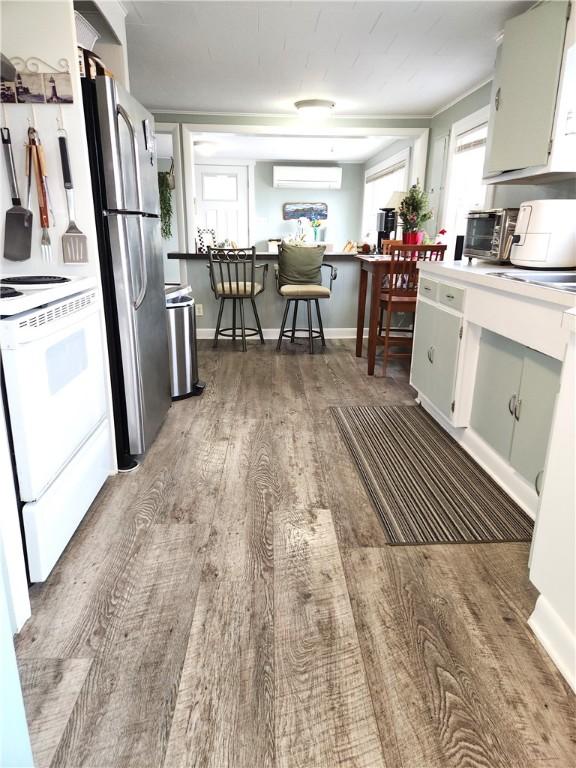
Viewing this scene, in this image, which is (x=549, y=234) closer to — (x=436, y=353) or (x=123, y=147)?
(x=436, y=353)

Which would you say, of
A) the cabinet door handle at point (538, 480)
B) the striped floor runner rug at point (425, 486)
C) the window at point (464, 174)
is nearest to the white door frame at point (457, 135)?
the window at point (464, 174)

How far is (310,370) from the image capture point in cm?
409

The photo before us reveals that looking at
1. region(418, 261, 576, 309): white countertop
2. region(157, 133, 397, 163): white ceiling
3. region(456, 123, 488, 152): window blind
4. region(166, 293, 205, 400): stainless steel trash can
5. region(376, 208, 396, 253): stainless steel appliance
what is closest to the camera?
region(418, 261, 576, 309): white countertop

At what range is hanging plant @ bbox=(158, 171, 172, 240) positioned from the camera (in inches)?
301

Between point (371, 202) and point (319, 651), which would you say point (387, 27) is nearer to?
point (319, 651)

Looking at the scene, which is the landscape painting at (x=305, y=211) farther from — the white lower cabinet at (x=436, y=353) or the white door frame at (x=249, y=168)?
the white lower cabinet at (x=436, y=353)

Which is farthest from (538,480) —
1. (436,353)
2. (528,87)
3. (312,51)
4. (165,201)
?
(165,201)

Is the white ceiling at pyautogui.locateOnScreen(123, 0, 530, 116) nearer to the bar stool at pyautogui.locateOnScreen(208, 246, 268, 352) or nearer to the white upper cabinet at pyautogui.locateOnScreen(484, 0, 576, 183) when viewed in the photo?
the white upper cabinet at pyautogui.locateOnScreen(484, 0, 576, 183)

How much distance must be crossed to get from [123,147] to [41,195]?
423mm

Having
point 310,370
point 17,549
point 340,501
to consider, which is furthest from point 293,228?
point 17,549

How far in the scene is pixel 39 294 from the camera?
59.4 inches

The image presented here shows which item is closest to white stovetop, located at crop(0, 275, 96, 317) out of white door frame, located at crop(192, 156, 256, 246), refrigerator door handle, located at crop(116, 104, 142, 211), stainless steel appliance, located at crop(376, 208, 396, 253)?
refrigerator door handle, located at crop(116, 104, 142, 211)

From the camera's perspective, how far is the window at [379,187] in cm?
639

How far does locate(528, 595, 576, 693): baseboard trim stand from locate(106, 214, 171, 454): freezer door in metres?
1.78
